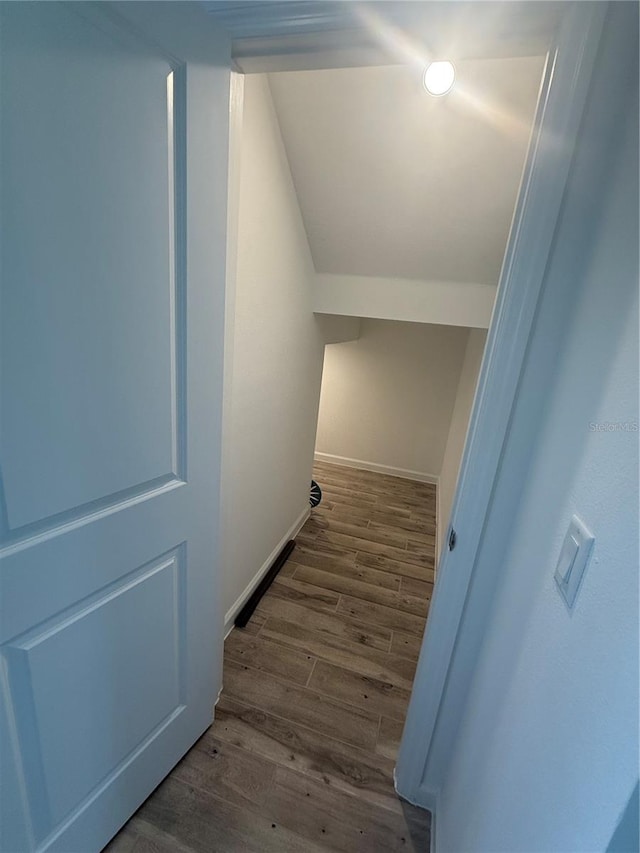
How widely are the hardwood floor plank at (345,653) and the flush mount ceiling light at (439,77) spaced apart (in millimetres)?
2185

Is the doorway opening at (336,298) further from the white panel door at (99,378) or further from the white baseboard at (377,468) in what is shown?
the white baseboard at (377,468)

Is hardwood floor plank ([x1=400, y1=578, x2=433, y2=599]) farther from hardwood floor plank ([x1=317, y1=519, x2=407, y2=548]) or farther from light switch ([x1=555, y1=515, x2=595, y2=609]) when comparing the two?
light switch ([x1=555, y1=515, x2=595, y2=609])

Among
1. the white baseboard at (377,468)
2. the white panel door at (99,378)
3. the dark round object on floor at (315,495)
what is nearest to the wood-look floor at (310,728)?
the white panel door at (99,378)

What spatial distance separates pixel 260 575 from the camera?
2.07 metres

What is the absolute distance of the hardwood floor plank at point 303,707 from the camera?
1.38m

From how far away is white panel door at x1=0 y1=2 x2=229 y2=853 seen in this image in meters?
0.58

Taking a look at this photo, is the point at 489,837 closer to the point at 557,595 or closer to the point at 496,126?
the point at 557,595

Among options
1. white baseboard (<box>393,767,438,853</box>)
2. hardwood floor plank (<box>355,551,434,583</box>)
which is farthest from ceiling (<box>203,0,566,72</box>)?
hardwood floor plank (<box>355,551,434,583</box>)

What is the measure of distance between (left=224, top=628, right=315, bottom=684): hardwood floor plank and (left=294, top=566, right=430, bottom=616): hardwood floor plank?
49cm

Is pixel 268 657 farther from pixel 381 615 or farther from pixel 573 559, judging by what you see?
pixel 573 559

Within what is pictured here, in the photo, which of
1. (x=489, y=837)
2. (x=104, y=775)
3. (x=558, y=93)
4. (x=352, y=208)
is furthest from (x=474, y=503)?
(x=352, y=208)

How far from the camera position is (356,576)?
7.47 feet

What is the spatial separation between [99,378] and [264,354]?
3.04ft

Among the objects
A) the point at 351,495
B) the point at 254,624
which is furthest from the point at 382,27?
the point at 351,495
